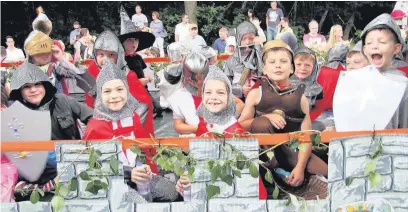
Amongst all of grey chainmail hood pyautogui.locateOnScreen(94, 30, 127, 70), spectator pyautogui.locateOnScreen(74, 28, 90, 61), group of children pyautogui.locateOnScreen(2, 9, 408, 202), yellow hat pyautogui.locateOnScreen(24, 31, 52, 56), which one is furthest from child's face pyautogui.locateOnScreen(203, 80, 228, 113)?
spectator pyautogui.locateOnScreen(74, 28, 90, 61)

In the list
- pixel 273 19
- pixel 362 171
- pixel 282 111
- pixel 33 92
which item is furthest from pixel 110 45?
pixel 273 19

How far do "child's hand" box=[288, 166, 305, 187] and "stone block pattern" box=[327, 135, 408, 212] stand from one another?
397mm

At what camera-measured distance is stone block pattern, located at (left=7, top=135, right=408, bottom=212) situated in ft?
10.5

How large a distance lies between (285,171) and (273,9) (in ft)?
37.4

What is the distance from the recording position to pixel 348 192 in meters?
3.25

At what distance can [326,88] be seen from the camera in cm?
536

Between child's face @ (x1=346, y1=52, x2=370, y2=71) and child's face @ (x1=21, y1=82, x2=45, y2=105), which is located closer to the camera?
child's face @ (x1=21, y1=82, x2=45, y2=105)

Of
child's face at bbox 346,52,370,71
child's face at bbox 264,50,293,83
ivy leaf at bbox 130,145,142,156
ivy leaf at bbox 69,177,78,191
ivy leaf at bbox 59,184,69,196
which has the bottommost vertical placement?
ivy leaf at bbox 59,184,69,196

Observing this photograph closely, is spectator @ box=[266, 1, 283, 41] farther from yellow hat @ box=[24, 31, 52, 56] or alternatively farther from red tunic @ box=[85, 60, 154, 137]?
yellow hat @ box=[24, 31, 52, 56]

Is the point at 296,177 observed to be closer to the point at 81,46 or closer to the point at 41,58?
the point at 41,58

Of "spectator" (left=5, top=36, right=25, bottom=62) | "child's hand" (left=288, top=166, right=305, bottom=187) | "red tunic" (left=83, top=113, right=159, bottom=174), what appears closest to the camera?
"child's hand" (left=288, top=166, right=305, bottom=187)

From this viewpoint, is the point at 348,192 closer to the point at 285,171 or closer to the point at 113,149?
the point at 285,171

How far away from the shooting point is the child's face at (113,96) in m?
3.78

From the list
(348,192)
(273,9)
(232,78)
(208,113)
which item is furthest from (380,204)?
(273,9)
